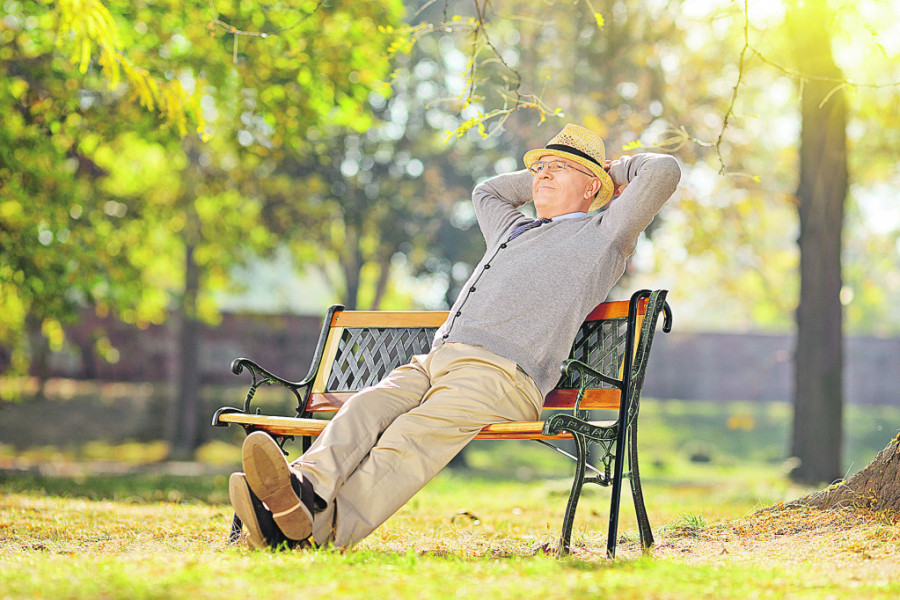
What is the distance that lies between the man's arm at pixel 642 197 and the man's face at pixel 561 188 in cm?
35

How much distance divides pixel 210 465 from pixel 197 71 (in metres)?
8.35

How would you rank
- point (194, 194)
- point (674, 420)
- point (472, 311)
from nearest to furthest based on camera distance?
1. point (472, 311)
2. point (194, 194)
3. point (674, 420)

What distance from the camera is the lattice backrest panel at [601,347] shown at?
4.57 m

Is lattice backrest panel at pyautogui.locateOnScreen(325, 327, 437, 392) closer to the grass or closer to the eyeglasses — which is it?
the grass

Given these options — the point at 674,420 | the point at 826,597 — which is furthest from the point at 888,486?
the point at 674,420

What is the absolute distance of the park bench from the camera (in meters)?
4.05

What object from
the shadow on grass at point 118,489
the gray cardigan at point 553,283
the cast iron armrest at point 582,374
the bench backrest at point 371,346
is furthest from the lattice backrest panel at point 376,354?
the shadow on grass at point 118,489

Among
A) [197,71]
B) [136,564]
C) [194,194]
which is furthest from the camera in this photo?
[194,194]

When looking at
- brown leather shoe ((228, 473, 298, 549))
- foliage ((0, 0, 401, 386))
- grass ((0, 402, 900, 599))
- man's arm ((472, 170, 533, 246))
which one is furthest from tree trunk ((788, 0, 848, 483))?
brown leather shoe ((228, 473, 298, 549))

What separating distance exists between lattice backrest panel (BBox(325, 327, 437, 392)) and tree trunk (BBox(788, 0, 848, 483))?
21.6 ft

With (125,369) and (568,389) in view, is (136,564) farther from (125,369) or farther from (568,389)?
(125,369)

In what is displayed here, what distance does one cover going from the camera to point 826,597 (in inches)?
120

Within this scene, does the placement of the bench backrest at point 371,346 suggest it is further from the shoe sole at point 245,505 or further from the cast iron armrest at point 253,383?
the shoe sole at point 245,505

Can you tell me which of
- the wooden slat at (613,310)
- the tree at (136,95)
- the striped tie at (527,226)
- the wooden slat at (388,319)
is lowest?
the wooden slat at (388,319)
